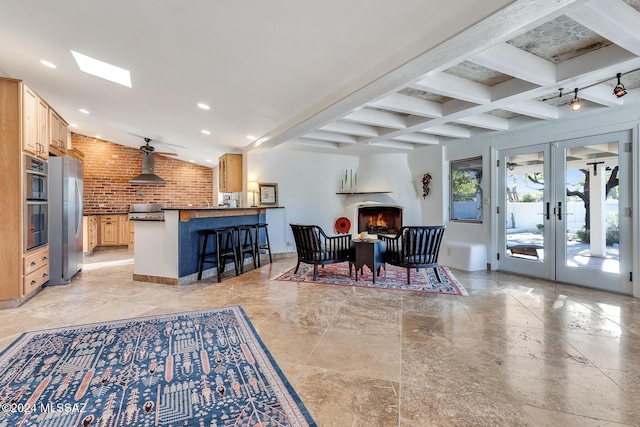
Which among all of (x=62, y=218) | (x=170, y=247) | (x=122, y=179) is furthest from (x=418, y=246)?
(x=122, y=179)

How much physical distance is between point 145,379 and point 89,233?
646cm

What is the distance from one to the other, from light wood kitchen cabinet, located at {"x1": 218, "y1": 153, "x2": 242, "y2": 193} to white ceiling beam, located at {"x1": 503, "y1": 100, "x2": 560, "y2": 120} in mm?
Answer: 4996

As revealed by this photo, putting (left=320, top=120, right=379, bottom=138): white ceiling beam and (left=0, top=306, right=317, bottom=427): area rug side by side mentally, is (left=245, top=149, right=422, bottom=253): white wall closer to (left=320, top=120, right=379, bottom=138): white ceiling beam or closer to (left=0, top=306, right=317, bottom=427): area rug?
(left=320, top=120, right=379, bottom=138): white ceiling beam

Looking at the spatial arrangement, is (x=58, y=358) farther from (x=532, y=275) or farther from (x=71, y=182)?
(x=532, y=275)

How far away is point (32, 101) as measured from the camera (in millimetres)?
3299

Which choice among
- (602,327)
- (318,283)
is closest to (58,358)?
(318,283)

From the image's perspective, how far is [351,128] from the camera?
4.68 metres

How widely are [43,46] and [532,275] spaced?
263 inches

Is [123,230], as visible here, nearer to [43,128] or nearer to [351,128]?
[43,128]

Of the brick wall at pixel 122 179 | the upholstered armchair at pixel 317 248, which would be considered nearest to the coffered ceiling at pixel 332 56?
the upholstered armchair at pixel 317 248

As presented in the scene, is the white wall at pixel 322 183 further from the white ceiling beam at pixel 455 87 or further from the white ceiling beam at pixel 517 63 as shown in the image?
the white ceiling beam at pixel 517 63

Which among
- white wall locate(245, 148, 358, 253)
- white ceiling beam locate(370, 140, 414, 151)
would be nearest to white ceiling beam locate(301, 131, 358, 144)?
white ceiling beam locate(370, 140, 414, 151)

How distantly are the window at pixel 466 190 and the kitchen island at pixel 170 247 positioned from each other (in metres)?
4.31

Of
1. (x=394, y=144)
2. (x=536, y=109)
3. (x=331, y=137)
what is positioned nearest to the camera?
(x=536, y=109)
